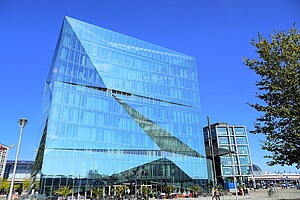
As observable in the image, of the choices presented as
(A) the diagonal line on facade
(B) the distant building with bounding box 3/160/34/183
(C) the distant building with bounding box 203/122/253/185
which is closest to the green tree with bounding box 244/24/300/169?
(A) the diagonal line on facade

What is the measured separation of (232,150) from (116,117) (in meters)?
63.4

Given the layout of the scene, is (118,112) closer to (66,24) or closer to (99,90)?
(99,90)

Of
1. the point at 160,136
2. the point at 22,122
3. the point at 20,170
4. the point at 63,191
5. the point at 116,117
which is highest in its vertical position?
the point at 116,117

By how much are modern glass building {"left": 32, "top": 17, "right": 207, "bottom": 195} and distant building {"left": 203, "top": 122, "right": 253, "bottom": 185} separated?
42.4m

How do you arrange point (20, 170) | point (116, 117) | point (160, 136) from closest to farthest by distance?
point (116, 117) → point (160, 136) → point (20, 170)

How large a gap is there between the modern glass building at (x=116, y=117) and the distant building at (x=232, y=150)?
139ft

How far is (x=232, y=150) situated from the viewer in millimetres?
97250

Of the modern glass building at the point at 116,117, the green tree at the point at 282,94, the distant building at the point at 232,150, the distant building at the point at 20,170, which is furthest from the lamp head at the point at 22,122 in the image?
the distant building at the point at 20,170

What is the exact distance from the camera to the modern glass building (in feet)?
145

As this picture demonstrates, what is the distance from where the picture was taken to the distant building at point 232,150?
97188 mm

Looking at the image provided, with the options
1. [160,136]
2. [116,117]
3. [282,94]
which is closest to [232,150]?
[160,136]

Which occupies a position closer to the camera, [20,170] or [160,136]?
[160,136]

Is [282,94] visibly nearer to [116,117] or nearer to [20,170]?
[116,117]

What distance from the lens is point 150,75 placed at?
61.5 m
